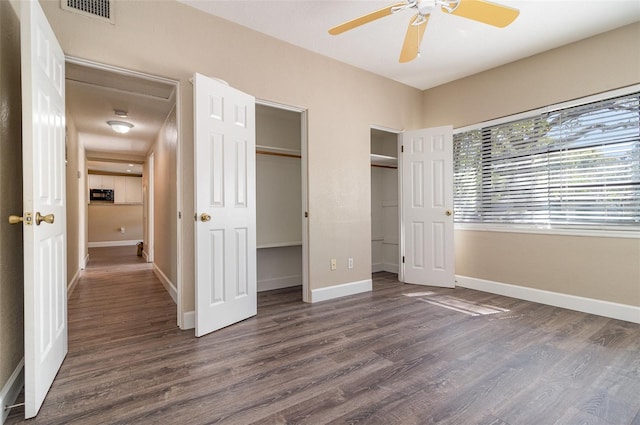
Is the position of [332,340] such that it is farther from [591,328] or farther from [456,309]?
[591,328]

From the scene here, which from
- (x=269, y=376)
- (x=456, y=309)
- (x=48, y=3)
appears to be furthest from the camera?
(x=456, y=309)

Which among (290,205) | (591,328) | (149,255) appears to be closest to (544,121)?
(591,328)

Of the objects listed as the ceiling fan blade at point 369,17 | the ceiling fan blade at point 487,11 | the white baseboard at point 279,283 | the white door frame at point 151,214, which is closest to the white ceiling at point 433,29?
the ceiling fan blade at point 369,17

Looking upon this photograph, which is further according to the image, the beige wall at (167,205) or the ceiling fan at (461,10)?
the beige wall at (167,205)

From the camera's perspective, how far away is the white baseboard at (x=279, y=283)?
4062 mm

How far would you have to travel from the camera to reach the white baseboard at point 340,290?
348cm

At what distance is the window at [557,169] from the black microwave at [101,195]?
982 centimetres

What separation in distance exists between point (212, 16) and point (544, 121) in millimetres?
3625

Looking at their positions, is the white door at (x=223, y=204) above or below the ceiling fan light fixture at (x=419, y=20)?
below

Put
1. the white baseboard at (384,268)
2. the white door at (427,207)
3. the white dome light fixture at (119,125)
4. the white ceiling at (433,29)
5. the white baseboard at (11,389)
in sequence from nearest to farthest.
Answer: the white baseboard at (11,389) → the white ceiling at (433,29) → the white door at (427,207) → the white dome light fixture at (119,125) → the white baseboard at (384,268)

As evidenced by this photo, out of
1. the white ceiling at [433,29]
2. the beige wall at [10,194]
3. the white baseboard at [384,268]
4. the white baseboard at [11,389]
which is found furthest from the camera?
the white baseboard at [384,268]

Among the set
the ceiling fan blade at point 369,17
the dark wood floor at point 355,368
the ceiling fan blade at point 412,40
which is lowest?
the dark wood floor at point 355,368

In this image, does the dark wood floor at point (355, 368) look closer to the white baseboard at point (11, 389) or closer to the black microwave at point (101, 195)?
the white baseboard at point (11, 389)

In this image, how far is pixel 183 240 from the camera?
2.70m
